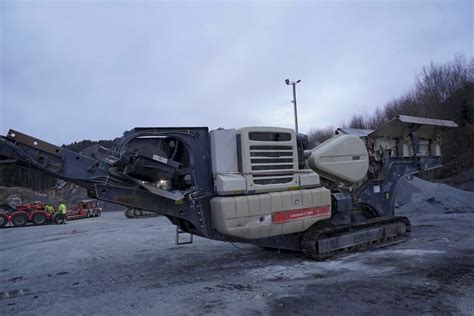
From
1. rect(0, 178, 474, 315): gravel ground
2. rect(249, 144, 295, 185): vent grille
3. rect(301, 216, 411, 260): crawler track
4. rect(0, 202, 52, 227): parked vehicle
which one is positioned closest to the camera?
rect(0, 178, 474, 315): gravel ground

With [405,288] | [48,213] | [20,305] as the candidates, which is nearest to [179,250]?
[20,305]

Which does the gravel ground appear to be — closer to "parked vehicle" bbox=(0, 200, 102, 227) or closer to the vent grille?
the vent grille

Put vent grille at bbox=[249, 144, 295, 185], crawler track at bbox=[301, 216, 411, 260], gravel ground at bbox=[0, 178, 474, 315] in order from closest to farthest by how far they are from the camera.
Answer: gravel ground at bbox=[0, 178, 474, 315], vent grille at bbox=[249, 144, 295, 185], crawler track at bbox=[301, 216, 411, 260]

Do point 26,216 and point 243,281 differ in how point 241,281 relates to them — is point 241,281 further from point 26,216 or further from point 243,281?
point 26,216

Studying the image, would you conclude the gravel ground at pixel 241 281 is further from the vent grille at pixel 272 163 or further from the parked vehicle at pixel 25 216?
the parked vehicle at pixel 25 216

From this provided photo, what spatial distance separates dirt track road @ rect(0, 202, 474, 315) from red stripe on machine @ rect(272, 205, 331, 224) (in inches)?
33.7

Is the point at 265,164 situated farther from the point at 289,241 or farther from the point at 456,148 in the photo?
the point at 456,148

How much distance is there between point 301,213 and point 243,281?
1808mm

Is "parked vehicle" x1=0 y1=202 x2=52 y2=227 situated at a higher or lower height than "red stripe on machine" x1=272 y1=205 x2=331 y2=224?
lower

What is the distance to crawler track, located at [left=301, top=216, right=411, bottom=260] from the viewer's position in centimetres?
759

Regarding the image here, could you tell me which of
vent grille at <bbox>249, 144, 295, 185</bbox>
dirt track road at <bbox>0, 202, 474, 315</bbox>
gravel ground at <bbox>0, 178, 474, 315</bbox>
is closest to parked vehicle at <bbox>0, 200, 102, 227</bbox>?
gravel ground at <bbox>0, 178, 474, 315</bbox>

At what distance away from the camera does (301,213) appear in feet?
24.4

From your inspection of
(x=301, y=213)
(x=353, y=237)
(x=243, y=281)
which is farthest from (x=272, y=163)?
(x=353, y=237)

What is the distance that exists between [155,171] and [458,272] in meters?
5.05
